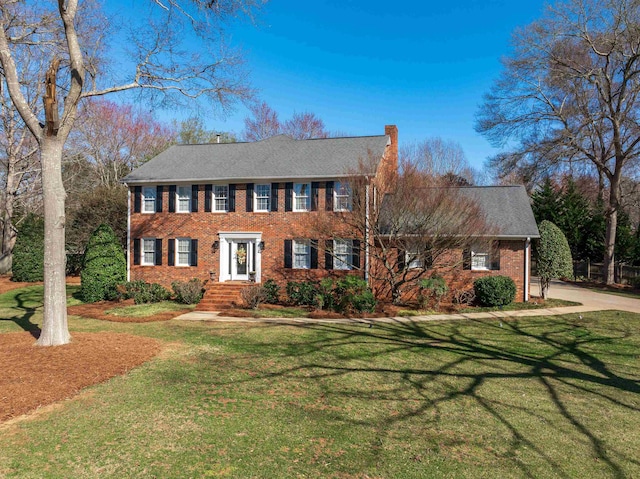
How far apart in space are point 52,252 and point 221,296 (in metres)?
7.78

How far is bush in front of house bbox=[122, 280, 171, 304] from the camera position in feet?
48.9

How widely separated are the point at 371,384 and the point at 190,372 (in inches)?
125

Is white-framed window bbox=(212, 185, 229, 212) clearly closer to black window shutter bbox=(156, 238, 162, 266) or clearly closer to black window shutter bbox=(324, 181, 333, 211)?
black window shutter bbox=(156, 238, 162, 266)

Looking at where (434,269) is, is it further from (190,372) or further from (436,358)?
(190,372)

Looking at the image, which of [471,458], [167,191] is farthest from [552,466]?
[167,191]

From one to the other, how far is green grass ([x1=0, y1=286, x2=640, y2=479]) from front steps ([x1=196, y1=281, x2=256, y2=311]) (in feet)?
15.9

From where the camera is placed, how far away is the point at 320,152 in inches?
688

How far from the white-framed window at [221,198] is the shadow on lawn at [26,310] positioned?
24.6 ft

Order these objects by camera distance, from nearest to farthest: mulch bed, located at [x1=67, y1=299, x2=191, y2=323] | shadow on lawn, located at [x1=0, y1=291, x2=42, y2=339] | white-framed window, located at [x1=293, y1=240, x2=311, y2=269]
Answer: shadow on lawn, located at [x1=0, y1=291, x2=42, y2=339], mulch bed, located at [x1=67, y1=299, x2=191, y2=323], white-framed window, located at [x1=293, y1=240, x2=311, y2=269]

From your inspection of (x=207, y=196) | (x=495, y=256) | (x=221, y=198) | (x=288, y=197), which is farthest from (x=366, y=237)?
(x=207, y=196)

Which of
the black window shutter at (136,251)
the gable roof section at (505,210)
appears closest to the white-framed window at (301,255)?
the gable roof section at (505,210)

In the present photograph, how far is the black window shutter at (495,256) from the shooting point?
15.0 meters

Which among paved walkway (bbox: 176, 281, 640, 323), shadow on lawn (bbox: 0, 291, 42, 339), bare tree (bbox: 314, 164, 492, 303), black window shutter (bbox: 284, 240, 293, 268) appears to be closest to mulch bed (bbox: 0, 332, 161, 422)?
shadow on lawn (bbox: 0, 291, 42, 339)

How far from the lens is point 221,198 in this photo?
16.9m
